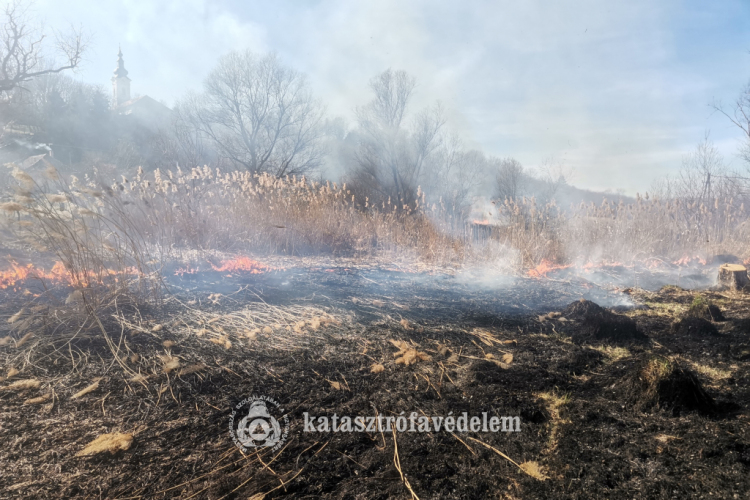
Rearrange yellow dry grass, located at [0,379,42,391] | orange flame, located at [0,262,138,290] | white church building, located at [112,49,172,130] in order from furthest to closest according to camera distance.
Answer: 1. white church building, located at [112,49,172,130]
2. orange flame, located at [0,262,138,290]
3. yellow dry grass, located at [0,379,42,391]

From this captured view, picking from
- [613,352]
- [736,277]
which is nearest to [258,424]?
[613,352]

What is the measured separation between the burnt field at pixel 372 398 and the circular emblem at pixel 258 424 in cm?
4

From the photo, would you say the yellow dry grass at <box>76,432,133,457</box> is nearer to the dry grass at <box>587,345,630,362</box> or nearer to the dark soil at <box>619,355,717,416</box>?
the dark soil at <box>619,355,717,416</box>

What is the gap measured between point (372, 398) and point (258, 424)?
612 millimetres

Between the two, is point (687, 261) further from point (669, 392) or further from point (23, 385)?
point (23, 385)

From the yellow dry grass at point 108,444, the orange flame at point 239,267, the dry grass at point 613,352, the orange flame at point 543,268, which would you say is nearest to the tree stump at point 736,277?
the orange flame at point 543,268

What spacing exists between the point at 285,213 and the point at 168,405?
6098 millimetres

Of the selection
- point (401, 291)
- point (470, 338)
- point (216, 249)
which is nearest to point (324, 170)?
point (216, 249)

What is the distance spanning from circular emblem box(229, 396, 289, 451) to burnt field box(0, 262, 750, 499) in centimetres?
4

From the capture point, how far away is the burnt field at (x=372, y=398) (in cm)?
137

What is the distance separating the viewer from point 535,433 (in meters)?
1.65

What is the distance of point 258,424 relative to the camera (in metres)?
1.77

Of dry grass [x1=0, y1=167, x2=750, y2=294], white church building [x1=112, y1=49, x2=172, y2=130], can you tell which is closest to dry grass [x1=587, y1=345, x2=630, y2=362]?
dry grass [x1=0, y1=167, x2=750, y2=294]

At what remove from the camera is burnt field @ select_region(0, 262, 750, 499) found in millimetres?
1373
